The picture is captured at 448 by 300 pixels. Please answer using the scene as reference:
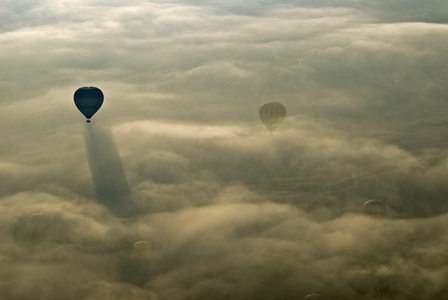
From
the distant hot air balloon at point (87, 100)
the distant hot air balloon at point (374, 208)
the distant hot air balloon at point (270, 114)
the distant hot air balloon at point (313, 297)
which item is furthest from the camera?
the distant hot air balloon at point (374, 208)

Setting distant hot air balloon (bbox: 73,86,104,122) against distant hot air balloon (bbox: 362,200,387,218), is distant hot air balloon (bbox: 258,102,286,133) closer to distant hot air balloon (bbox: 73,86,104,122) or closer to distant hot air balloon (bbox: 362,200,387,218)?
distant hot air balloon (bbox: 73,86,104,122)

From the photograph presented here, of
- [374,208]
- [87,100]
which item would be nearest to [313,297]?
[374,208]

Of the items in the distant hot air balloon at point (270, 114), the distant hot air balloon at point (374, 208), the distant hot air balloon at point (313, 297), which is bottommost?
the distant hot air balloon at point (313, 297)

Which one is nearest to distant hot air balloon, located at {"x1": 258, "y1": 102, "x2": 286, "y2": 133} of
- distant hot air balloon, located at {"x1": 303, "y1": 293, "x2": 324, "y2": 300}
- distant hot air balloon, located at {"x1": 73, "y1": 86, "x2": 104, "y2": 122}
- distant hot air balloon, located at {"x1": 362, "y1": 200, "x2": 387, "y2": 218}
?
distant hot air balloon, located at {"x1": 73, "y1": 86, "x2": 104, "y2": 122}

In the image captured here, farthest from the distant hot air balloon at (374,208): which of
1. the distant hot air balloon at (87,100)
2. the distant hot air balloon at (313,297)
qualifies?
the distant hot air balloon at (87,100)

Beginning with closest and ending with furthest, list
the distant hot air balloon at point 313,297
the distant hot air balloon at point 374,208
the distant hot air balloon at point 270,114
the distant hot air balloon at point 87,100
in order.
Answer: the distant hot air balloon at point 87,100
the distant hot air balloon at point 270,114
the distant hot air balloon at point 313,297
the distant hot air balloon at point 374,208

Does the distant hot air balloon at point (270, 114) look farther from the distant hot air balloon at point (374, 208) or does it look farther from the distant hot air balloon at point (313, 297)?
the distant hot air balloon at point (374, 208)

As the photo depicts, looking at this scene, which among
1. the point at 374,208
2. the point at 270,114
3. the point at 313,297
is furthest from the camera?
the point at 374,208

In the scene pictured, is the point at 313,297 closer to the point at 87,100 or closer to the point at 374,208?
the point at 374,208

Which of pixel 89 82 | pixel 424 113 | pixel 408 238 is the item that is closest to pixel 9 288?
pixel 408 238
